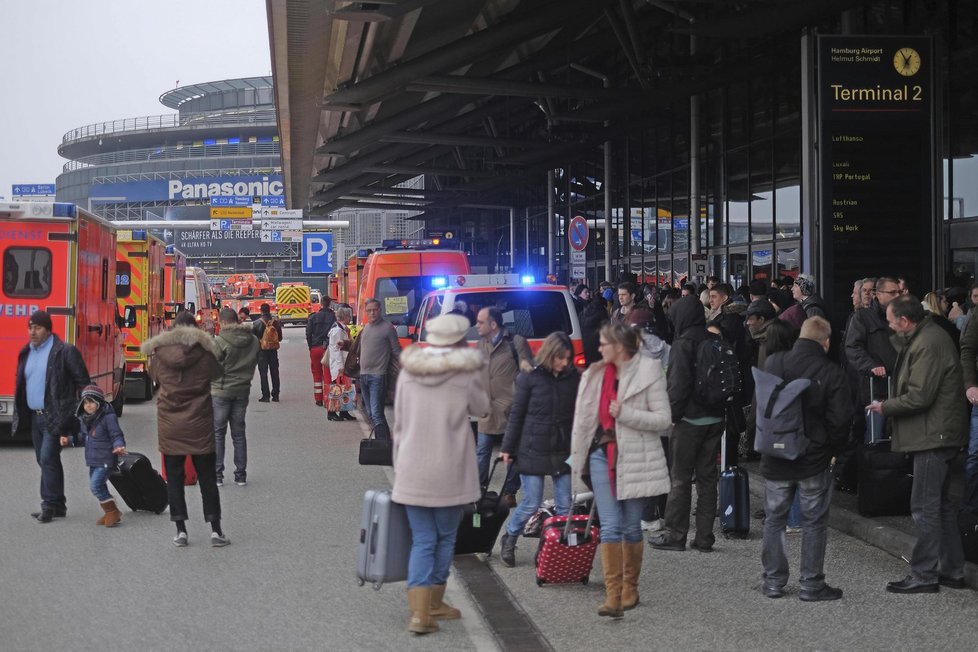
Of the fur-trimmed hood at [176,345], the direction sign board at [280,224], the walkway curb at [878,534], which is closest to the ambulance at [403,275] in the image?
the fur-trimmed hood at [176,345]

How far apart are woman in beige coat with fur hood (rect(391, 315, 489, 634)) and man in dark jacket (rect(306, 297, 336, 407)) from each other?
14373 millimetres

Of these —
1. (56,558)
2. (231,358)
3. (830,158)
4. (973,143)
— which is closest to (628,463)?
(56,558)

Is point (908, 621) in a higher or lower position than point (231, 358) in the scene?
lower

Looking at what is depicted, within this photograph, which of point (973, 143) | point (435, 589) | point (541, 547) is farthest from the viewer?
point (973, 143)

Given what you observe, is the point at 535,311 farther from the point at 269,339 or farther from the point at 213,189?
the point at 213,189

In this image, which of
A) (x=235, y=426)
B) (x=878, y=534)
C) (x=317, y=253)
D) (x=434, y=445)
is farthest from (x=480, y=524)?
(x=317, y=253)

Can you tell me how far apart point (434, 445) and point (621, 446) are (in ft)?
3.86

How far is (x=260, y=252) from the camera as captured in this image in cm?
10356

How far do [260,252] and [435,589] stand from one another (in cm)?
9845

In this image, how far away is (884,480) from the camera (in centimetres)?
973

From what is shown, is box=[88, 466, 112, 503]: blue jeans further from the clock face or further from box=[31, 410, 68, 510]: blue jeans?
the clock face

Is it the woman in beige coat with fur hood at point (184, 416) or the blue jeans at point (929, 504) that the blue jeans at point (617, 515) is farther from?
the woman in beige coat with fur hood at point (184, 416)

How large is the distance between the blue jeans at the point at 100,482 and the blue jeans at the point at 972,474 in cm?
657

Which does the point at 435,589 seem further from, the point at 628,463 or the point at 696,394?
the point at 696,394
